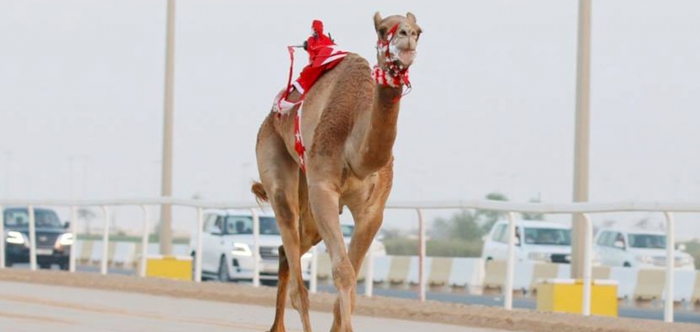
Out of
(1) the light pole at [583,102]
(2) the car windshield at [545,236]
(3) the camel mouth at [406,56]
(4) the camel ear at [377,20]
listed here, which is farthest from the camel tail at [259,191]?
(2) the car windshield at [545,236]

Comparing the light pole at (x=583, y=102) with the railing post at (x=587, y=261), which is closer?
the railing post at (x=587, y=261)

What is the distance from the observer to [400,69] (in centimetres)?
898

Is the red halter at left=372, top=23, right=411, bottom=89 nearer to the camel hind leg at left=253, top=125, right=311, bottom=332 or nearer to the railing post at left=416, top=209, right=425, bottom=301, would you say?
the camel hind leg at left=253, top=125, right=311, bottom=332

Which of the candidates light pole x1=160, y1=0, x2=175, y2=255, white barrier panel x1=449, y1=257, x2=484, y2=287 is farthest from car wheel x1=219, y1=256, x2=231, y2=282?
white barrier panel x1=449, y1=257, x2=484, y2=287

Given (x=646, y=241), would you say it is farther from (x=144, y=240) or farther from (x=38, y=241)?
(x=144, y=240)

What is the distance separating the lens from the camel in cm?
913

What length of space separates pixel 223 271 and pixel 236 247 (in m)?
0.56

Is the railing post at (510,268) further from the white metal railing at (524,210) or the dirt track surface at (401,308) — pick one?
the dirt track surface at (401,308)

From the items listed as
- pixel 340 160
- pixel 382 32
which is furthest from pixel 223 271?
pixel 382 32

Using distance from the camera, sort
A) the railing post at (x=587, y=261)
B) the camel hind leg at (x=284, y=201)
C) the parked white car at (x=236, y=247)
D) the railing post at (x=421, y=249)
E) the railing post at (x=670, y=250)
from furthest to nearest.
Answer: the parked white car at (x=236, y=247) < the railing post at (x=421, y=249) < the railing post at (x=587, y=261) < the railing post at (x=670, y=250) < the camel hind leg at (x=284, y=201)

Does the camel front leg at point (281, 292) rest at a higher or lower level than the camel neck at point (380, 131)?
lower

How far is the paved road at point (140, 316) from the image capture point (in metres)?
13.0

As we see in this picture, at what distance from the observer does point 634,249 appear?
128 feet

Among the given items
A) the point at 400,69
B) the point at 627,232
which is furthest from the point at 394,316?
the point at 627,232
